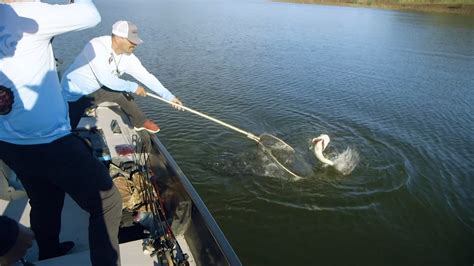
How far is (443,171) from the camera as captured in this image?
8578mm

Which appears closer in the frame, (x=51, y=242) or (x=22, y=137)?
(x=22, y=137)

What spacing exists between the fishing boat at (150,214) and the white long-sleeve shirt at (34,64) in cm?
98

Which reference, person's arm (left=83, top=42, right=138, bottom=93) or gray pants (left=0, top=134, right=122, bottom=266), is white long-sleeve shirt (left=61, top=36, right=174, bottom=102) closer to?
person's arm (left=83, top=42, right=138, bottom=93)

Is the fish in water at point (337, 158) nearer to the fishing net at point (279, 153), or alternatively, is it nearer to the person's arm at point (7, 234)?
the fishing net at point (279, 153)

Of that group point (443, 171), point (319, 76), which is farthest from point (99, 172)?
point (319, 76)

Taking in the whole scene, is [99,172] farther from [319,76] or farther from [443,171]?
[319,76]

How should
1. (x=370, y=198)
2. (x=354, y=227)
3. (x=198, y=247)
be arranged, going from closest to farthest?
1. (x=198, y=247)
2. (x=354, y=227)
3. (x=370, y=198)

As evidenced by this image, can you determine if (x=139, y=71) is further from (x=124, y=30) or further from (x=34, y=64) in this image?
(x=34, y=64)

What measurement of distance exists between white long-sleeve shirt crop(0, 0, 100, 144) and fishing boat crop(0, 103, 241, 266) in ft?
3.21

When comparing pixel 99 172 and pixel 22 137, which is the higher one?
pixel 22 137

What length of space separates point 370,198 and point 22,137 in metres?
6.71

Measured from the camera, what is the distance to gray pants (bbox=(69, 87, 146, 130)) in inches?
216

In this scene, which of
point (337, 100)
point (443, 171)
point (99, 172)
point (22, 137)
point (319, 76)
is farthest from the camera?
point (319, 76)

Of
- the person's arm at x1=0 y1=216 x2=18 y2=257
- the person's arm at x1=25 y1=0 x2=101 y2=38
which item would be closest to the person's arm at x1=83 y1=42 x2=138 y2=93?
the person's arm at x1=25 y1=0 x2=101 y2=38
